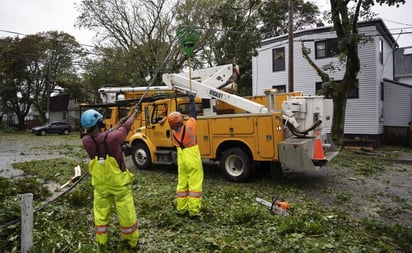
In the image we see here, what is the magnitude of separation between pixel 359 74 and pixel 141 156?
13.8 meters

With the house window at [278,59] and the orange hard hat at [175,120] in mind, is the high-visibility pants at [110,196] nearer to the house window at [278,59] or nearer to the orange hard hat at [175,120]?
the orange hard hat at [175,120]

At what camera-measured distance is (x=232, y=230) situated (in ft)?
15.9

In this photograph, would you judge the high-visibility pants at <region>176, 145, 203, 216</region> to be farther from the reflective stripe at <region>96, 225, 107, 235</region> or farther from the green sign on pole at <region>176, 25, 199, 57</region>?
the green sign on pole at <region>176, 25, 199, 57</region>

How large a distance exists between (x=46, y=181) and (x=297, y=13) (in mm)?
31058

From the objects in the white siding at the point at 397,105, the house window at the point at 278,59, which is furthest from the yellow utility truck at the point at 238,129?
the white siding at the point at 397,105

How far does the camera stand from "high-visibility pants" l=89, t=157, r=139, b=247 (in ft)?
13.1

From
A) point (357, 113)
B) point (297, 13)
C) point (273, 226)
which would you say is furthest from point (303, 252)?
point (297, 13)

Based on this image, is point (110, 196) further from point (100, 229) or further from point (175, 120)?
point (175, 120)

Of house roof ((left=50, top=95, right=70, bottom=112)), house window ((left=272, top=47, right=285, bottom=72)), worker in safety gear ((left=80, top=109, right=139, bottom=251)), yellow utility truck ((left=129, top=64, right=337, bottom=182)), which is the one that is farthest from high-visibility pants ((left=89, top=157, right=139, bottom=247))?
house roof ((left=50, top=95, right=70, bottom=112))

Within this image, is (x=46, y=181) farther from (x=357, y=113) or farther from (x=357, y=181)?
(x=357, y=113)

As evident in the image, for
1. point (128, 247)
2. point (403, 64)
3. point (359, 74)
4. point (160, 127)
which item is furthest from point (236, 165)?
point (403, 64)

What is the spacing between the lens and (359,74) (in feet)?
58.7

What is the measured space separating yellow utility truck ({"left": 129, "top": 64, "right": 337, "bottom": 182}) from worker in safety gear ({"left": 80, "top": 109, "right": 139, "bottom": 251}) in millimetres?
3972

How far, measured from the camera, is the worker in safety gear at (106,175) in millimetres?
3969
